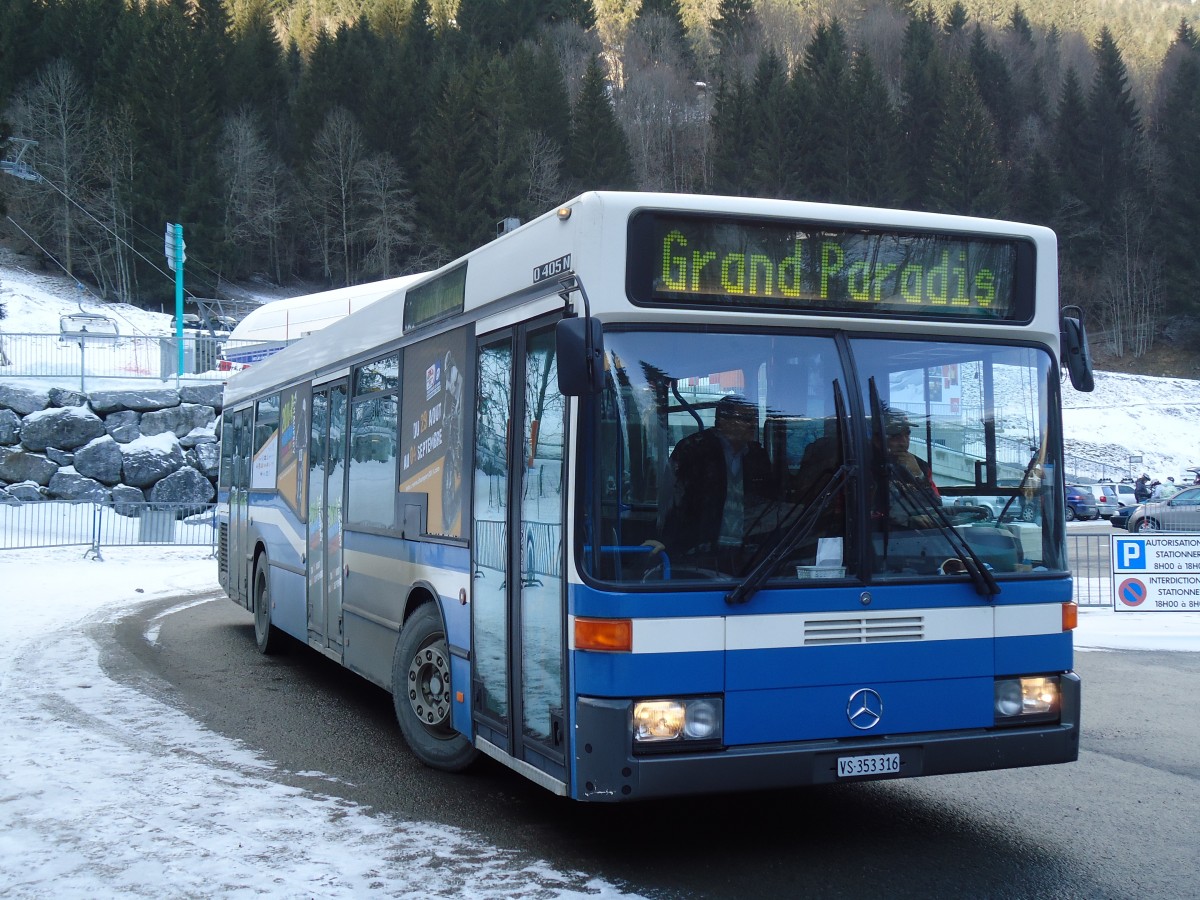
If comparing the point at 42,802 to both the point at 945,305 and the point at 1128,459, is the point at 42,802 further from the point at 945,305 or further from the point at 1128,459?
the point at 1128,459

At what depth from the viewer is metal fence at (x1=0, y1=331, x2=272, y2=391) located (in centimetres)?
3089

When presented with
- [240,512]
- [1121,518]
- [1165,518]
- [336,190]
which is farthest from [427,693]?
[336,190]

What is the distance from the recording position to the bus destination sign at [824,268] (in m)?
5.07

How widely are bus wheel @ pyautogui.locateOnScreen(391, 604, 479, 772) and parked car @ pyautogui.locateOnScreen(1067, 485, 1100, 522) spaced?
37.8 metres

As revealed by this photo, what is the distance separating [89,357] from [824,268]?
29389mm

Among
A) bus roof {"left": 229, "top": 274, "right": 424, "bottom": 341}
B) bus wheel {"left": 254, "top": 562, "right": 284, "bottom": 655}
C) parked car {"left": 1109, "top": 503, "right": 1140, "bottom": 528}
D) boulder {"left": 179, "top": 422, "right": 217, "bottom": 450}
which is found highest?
bus roof {"left": 229, "top": 274, "right": 424, "bottom": 341}

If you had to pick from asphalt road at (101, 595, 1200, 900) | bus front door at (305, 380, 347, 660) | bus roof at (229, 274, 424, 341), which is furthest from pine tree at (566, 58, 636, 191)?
asphalt road at (101, 595, 1200, 900)

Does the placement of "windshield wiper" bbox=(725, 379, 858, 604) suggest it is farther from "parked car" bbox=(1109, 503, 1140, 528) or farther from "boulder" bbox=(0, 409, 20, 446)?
"parked car" bbox=(1109, 503, 1140, 528)

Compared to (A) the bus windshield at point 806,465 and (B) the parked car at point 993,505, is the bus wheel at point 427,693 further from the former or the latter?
(B) the parked car at point 993,505

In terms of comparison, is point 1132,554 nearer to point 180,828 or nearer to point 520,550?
point 520,550

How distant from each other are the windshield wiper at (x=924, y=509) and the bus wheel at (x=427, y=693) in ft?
8.48

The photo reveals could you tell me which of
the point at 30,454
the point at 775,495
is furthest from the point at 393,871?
the point at 30,454

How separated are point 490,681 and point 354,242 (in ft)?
232

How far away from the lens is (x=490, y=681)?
19.2 feet
